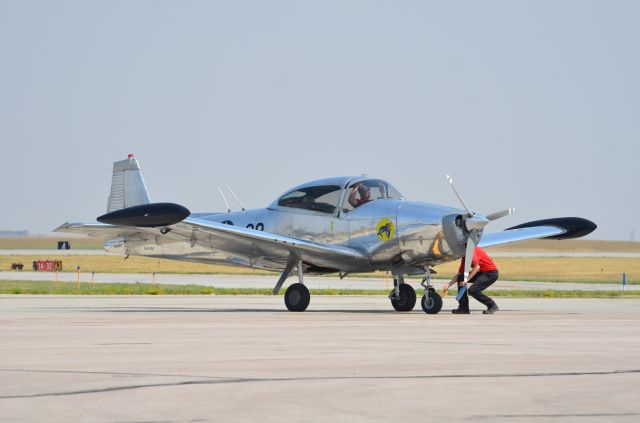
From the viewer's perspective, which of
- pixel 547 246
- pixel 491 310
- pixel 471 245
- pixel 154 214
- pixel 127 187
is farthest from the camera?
pixel 547 246

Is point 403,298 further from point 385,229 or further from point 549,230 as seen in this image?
point 549,230

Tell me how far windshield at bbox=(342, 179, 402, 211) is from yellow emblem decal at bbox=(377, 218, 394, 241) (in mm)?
802

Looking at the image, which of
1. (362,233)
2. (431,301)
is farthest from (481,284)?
(362,233)

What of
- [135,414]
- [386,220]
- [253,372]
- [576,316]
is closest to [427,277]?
[386,220]

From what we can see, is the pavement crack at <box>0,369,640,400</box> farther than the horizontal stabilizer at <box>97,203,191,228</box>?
No

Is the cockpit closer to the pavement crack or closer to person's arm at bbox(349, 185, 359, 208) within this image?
person's arm at bbox(349, 185, 359, 208)

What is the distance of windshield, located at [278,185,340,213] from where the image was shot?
22500 mm

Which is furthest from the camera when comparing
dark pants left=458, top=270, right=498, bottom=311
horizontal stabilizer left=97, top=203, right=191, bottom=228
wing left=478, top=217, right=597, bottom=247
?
wing left=478, top=217, right=597, bottom=247

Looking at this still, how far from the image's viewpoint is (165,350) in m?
11.4

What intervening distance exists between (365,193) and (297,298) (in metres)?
2.54

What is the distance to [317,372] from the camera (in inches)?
367

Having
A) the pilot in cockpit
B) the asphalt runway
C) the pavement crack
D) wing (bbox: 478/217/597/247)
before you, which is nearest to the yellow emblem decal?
the pilot in cockpit

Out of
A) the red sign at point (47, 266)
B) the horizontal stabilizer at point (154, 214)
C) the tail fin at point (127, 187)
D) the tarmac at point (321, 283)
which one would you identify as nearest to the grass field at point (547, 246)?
the red sign at point (47, 266)

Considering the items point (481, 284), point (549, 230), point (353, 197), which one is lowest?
point (481, 284)
